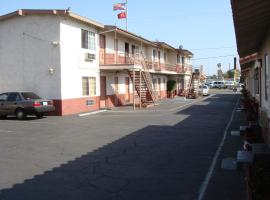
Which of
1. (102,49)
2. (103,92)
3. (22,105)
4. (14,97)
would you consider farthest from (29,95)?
(102,49)

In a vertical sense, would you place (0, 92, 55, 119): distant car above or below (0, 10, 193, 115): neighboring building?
below

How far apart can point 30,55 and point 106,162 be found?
51.6ft

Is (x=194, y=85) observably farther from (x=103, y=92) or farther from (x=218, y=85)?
(x=218, y=85)

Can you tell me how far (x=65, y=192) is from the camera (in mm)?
6711

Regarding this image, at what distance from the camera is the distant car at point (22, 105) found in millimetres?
20547

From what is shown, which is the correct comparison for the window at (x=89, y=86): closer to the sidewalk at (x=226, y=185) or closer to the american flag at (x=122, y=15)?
the american flag at (x=122, y=15)

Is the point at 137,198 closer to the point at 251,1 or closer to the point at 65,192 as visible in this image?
the point at 65,192

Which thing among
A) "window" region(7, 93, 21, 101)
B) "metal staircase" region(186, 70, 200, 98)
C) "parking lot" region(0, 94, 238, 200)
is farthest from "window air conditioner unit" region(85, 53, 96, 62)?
"metal staircase" region(186, 70, 200, 98)

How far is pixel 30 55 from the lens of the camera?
923 inches

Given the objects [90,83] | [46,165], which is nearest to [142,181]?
[46,165]

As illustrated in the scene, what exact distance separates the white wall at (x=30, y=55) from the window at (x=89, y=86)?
295cm

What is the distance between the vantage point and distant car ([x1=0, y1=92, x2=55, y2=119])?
20.5 meters

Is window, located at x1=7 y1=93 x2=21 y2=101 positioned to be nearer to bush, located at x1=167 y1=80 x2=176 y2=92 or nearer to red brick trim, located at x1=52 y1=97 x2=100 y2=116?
red brick trim, located at x1=52 y1=97 x2=100 y2=116

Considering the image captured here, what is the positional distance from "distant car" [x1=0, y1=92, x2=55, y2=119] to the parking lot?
4671 millimetres
